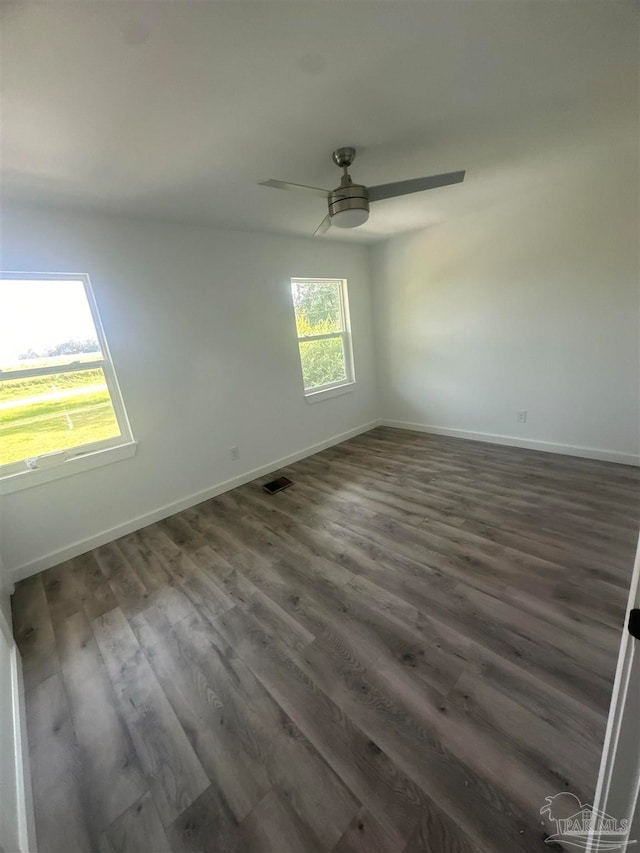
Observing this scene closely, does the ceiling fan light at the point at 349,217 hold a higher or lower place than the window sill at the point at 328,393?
higher

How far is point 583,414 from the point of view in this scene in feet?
9.78

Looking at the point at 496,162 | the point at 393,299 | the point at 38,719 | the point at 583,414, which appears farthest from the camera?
the point at 393,299

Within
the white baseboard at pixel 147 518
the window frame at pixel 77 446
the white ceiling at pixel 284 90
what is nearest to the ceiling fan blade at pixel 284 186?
the white ceiling at pixel 284 90

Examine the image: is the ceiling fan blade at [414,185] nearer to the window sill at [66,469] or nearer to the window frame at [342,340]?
the window frame at [342,340]

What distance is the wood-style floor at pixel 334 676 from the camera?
1.00 m

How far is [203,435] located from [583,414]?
3.64m

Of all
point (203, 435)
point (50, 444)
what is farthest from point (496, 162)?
point (50, 444)

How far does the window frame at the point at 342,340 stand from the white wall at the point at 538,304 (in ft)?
1.89

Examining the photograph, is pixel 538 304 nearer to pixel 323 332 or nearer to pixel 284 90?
pixel 323 332

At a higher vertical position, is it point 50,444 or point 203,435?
point 50,444

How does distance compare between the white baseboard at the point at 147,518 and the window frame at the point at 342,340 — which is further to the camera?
the window frame at the point at 342,340

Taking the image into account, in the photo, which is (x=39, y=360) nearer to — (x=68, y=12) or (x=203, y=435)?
(x=203, y=435)

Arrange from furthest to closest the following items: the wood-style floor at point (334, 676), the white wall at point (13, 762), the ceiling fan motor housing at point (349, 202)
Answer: the ceiling fan motor housing at point (349, 202) → the wood-style floor at point (334, 676) → the white wall at point (13, 762)

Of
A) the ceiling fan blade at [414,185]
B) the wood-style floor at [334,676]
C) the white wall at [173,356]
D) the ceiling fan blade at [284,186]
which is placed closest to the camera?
the wood-style floor at [334,676]
